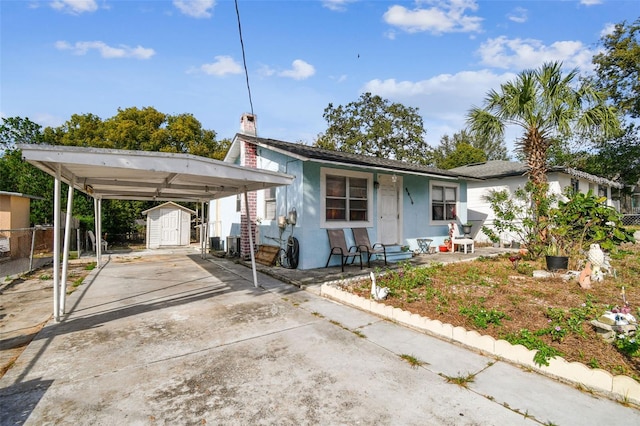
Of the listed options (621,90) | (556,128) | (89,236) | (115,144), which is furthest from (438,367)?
(621,90)

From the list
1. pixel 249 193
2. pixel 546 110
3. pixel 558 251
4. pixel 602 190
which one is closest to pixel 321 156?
pixel 249 193

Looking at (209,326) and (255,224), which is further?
(255,224)

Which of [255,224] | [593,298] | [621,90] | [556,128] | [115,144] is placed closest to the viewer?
[593,298]

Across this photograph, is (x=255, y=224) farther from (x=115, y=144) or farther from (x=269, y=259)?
(x=115, y=144)

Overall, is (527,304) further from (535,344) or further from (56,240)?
(56,240)

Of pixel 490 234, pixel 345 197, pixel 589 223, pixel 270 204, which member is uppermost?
pixel 345 197

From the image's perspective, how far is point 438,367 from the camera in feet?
9.33

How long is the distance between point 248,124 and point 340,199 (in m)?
4.25

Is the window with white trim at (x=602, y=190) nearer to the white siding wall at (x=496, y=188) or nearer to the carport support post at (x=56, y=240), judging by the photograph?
the white siding wall at (x=496, y=188)

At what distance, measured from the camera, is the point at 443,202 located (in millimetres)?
11070

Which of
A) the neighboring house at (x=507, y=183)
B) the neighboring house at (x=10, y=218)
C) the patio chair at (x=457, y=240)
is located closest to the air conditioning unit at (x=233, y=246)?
the neighboring house at (x=10, y=218)

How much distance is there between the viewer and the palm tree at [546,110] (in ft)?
28.3

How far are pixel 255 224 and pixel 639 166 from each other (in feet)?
70.4

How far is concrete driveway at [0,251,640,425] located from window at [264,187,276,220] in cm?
477
